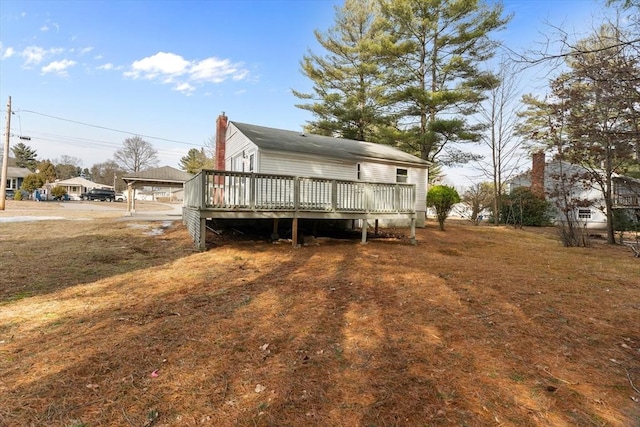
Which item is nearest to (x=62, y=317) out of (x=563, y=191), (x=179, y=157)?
(x=563, y=191)

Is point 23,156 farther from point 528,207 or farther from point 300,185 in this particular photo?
point 528,207

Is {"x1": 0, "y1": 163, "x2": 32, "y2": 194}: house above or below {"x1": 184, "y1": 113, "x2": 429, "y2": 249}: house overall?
above

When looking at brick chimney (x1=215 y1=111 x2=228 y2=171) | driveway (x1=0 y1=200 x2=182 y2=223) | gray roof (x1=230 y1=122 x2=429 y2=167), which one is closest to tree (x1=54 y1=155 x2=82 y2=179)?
driveway (x1=0 y1=200 x2=182 y2=223)

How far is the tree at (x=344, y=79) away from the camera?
24.2 meters

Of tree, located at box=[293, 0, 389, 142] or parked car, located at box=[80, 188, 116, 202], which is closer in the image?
tree, located at box=[293, 0, 389, 142]

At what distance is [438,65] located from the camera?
2067 centimetres

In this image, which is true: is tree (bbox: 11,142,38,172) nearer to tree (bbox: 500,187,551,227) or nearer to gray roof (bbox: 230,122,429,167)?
gray roof (bbox: 230,122,429,167)

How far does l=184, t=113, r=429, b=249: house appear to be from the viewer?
8227 millimetres

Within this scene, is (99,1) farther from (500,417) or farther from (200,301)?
(500,417)

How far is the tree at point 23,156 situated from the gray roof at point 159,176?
64488 mm

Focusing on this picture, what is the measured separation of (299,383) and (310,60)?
27.1m

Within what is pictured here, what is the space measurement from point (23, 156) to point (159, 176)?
69464 mm

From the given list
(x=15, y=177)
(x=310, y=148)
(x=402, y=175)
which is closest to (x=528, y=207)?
(x=402, y=175)

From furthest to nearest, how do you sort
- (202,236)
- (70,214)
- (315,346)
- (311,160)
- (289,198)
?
(70,214), (311,160), (289,198), (202,236), (315,346)
